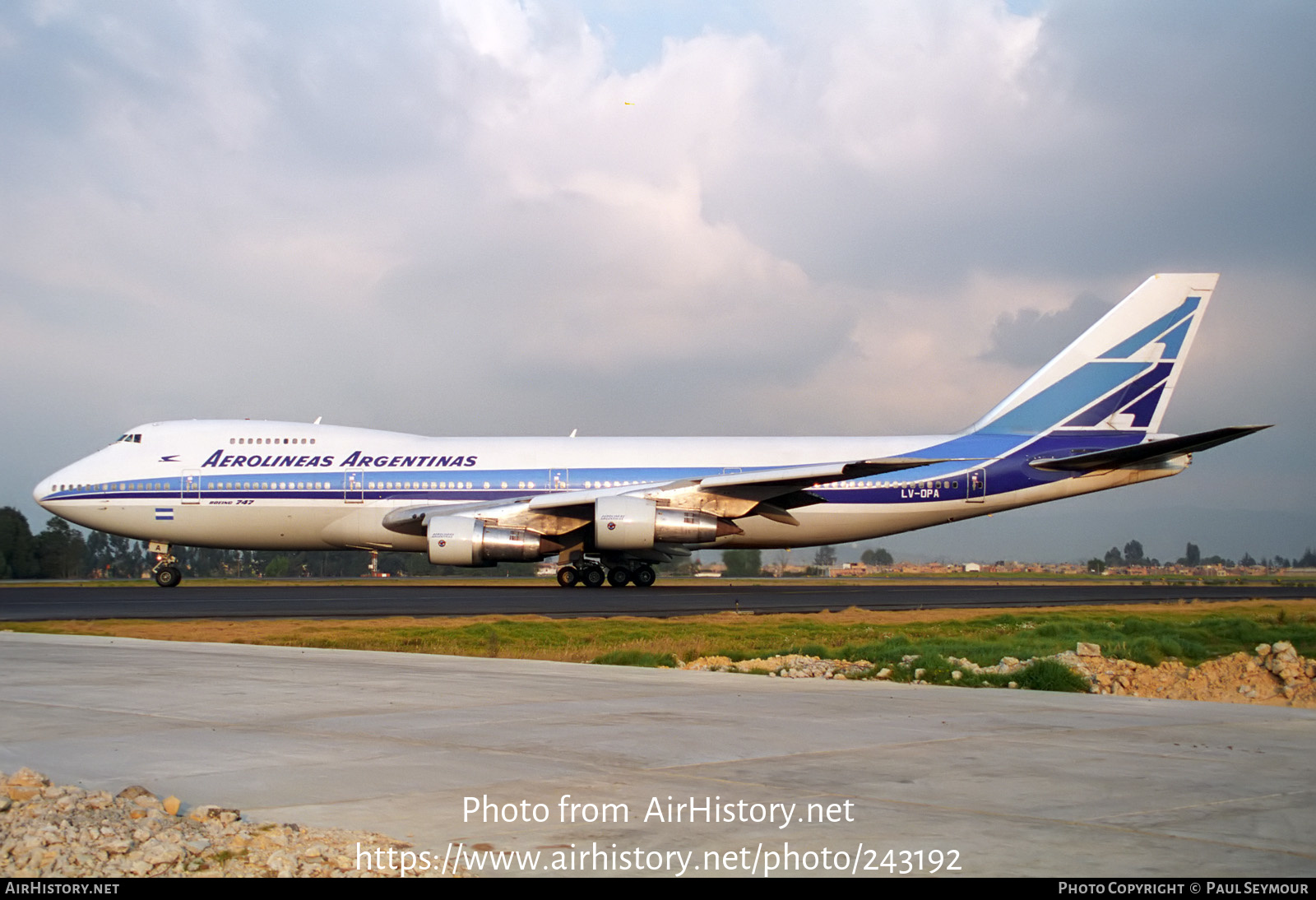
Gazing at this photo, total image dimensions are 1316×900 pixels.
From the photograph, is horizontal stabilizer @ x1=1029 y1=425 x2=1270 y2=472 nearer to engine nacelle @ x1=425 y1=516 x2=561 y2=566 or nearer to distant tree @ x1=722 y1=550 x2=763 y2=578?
engine nacelle @ x1=425 y1=516 x2=561 y2=566

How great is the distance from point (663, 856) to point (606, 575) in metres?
26.9

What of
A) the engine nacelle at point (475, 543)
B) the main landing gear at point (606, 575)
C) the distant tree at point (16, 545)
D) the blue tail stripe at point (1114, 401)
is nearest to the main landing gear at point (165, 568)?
the engine nacelle at point (475, 543)

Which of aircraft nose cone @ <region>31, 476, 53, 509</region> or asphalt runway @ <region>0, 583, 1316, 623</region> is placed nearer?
asphalt runway @ <region>0, 583, 1316, 623</region>

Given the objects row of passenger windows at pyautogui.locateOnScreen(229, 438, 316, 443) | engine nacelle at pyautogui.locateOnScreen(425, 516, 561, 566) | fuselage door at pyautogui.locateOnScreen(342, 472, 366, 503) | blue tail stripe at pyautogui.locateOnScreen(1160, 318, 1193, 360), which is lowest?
engine nacelle at pyautogui.locateOnScreen(425, 516, 561, 566)

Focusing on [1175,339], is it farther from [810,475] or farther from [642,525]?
[642,525]

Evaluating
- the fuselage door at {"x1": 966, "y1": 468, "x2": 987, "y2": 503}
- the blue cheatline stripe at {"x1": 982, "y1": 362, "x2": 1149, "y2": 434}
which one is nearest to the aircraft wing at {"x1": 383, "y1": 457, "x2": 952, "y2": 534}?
the fuselage door at {"x1": 966, "y1": 468, "x2": 987, "y2": 503}

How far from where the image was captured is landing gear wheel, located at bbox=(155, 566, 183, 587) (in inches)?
1270

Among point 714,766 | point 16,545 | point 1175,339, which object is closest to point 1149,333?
point 1175,339

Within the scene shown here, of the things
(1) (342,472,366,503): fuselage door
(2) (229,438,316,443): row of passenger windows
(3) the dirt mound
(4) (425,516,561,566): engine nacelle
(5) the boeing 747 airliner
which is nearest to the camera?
(3) the dirt mound

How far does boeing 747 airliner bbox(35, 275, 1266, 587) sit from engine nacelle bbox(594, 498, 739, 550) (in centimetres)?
132

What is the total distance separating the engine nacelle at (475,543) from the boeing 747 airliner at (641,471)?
208 centimetres

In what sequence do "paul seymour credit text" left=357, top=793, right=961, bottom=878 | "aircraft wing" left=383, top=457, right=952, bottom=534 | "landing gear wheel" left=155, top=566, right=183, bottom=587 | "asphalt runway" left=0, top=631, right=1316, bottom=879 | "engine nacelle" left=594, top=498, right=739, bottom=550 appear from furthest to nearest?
"landing gear wheel" left=155, top=566, right=183, bottom=587
"aircraft wing" left=383, top=457, right=952, bottom=534
"engine nacelle" left=594, top=498, right=739, bottom=550
"asphalt runway" left=0, top=631, right=1316, bottom=879
"paul seymour credit text" left=357, top=793, right=961, bottom=878

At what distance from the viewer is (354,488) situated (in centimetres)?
3084
